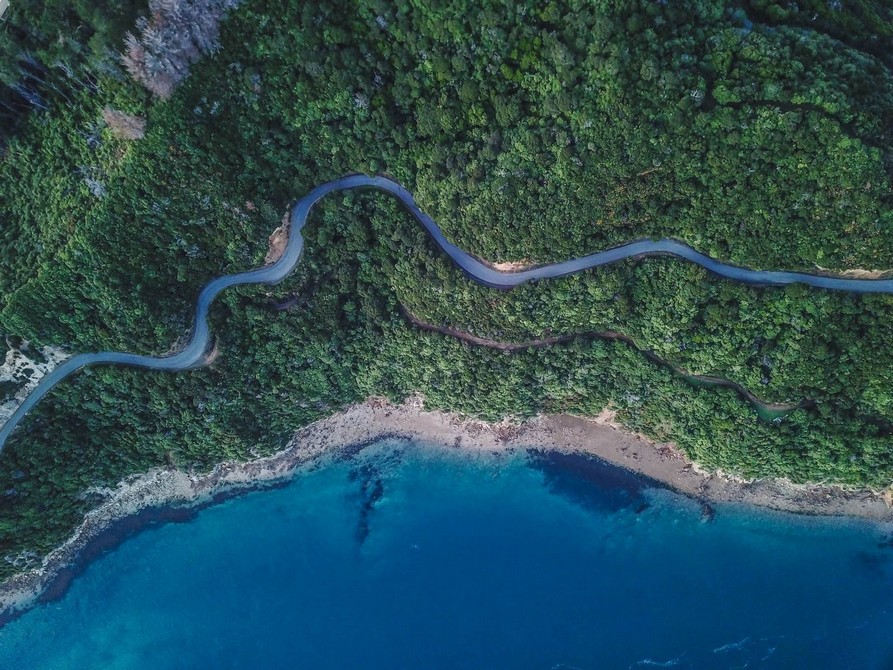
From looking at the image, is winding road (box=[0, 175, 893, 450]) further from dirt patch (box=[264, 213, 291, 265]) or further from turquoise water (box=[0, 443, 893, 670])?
turquoise water (box=[0, 443, 893, 670])

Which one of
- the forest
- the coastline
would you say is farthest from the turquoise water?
the forest

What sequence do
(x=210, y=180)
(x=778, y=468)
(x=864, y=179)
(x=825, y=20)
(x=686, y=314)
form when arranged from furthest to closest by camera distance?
(x=778, y=468), (x=686, y=314), (x=210, y=180), (x=825, y=20), (x=864, y=179)

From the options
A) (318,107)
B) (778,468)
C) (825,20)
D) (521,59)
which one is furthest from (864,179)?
(318,107)

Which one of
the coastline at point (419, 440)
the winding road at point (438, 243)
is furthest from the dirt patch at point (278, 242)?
the coastline at point (419, 440)

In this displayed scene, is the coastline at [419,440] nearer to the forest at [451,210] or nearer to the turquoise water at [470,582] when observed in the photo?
the turquoise water at [470,582]

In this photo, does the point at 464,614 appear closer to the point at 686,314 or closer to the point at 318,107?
the point at 686,314
